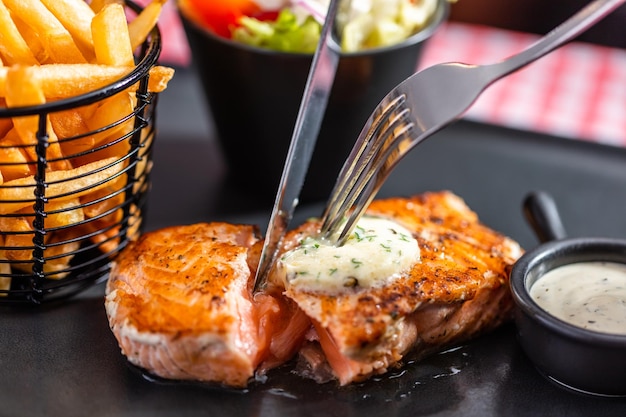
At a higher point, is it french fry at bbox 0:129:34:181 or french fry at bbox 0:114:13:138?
french fry at bbox 0:114:13:138

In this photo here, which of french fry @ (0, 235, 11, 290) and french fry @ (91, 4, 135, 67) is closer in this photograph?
french fry @ (91, 4, 135, 67)

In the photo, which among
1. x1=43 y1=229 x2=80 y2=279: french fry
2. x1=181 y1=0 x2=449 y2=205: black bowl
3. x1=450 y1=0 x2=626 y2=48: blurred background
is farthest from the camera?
x1=450 y1=0 x2=626 y2=48: blurred background

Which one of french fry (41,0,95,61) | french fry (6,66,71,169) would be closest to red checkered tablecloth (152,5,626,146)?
french fry (41,0,95,61)

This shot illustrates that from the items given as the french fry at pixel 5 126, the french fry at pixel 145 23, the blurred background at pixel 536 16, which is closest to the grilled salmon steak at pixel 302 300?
the french fry at pixel 5 126

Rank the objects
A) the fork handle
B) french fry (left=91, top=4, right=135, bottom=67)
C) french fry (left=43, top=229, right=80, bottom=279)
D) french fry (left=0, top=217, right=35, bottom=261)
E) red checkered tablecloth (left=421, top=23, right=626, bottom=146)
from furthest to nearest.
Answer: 1. red checkered tablecloth (left=421, top=23, right=626, bottom=146)
2. french fry (left=43, top=229, right=80, bottom=279)
3. french fry (left=0, top=217, right=35, bottom=261)
4. french fry (left=91, top=4, right=135, bottom=67)
5. the fork handle

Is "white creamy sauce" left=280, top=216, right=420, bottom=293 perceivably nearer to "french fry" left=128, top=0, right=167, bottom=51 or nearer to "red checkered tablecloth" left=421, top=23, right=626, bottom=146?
"french fry" left=128, top=0, right=167, bottom=51

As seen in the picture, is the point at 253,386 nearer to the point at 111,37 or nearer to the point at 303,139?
the point at 303,139

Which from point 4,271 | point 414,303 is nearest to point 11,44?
point 4,271
